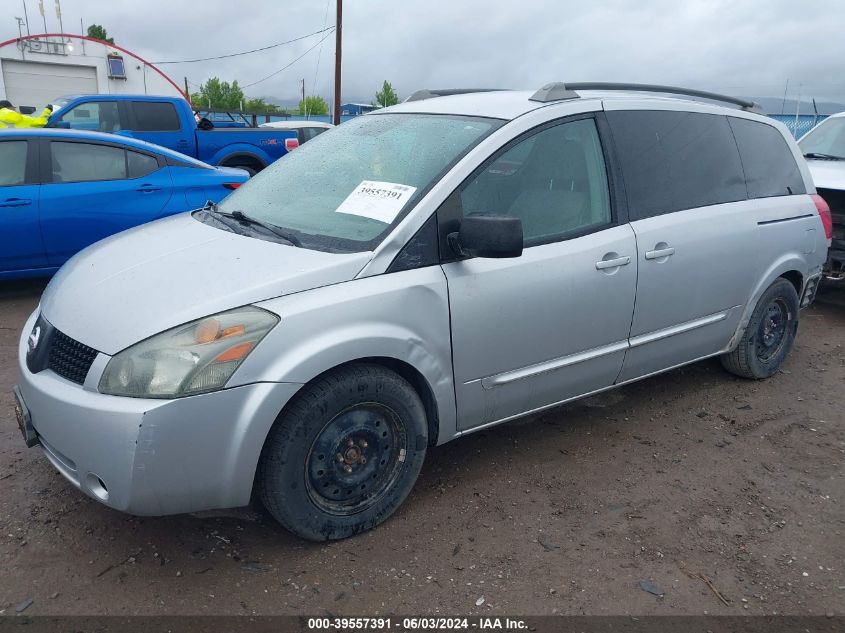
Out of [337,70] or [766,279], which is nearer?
[766,279]

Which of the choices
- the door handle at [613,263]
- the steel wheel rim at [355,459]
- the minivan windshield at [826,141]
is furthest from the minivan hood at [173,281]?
the minivan windshield at [826,141]

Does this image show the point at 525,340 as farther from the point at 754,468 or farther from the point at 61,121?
the point at 61,121

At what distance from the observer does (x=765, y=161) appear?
14.4ft

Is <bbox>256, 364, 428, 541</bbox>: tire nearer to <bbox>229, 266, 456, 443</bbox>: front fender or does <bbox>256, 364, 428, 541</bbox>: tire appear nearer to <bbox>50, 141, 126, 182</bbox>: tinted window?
<bbox>229, 266, 456, 443</bbox>: front fender

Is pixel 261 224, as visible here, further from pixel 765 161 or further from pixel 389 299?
pixel 765 161

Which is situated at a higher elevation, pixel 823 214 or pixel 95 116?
pixel 823 214

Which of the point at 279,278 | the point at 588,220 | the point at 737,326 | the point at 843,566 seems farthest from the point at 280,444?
the point at 737,326

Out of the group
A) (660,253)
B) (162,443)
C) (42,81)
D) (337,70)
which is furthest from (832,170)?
(42,81)

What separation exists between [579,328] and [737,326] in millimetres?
1498

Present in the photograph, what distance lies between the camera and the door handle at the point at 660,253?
3.56 m

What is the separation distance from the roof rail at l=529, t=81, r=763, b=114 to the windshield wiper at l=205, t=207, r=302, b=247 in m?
1.37

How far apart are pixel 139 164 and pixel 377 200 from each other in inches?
172

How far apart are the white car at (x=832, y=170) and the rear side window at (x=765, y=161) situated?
2.09m

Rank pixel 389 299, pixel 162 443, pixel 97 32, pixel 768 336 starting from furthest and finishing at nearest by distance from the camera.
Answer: pixel 97 32 → pixel 768 336 → pixel 389 299 → pixel 162 443
